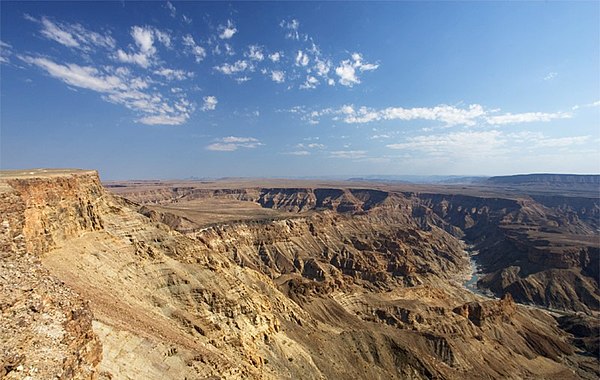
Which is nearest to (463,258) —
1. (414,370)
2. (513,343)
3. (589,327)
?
(589,327)

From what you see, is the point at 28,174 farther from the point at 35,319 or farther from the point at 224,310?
the point at 35,319

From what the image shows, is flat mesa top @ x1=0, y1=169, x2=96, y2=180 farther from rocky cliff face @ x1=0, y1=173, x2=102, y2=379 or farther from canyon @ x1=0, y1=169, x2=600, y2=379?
rocky cliff face @ x1=0, y1=173, x2=102, y2=379

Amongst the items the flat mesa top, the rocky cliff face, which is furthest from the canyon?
the flat mesa top

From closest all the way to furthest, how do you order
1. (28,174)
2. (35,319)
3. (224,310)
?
(35,319)
(28,174)
(224,310)

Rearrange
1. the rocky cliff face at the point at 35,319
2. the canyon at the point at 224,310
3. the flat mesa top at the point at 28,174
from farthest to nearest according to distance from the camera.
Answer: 1. the flat mesa top at the point at 28,174
2. the canyon at the point at 224,310
3. the rocky cliff face at the point at 35,319

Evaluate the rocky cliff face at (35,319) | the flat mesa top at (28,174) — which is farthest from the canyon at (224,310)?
the flat mesa top at (28,174)

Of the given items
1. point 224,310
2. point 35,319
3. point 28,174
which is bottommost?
point 224,310

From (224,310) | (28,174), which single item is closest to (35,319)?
(28,174)

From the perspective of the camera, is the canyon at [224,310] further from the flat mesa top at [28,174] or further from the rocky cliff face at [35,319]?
the flat mesa top at [28,174]

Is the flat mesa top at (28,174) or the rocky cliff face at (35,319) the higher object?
the flat mesa top at (28,174)

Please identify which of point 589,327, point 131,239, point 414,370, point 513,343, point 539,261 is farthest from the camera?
point 539,261

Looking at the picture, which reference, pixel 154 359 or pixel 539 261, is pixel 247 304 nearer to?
pixel 154 359
